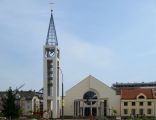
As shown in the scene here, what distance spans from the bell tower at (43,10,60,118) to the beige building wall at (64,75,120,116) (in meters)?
12.5

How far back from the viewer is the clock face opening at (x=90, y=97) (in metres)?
127

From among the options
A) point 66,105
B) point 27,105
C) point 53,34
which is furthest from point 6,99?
point 27,105

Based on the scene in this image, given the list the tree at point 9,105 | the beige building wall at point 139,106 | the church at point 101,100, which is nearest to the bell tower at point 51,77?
the church at point 101,100

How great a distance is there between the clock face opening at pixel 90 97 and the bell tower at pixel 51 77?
13908 mm

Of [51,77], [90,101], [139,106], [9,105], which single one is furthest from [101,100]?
[9,105]

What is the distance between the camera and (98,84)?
421 ft

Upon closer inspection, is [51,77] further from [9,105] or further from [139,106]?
[9,105]

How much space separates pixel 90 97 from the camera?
420 feet

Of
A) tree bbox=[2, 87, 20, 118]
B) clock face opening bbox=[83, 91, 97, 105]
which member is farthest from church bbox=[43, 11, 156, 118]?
tree bbox=[2, 87, 20, 118]

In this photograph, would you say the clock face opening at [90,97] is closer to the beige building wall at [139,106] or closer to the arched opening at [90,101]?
the arched opening at [90,101]

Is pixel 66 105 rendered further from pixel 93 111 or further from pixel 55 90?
pixel 55 90

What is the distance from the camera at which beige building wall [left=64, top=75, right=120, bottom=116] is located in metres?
127

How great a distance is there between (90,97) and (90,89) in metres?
2.46

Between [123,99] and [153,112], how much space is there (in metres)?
9.98
